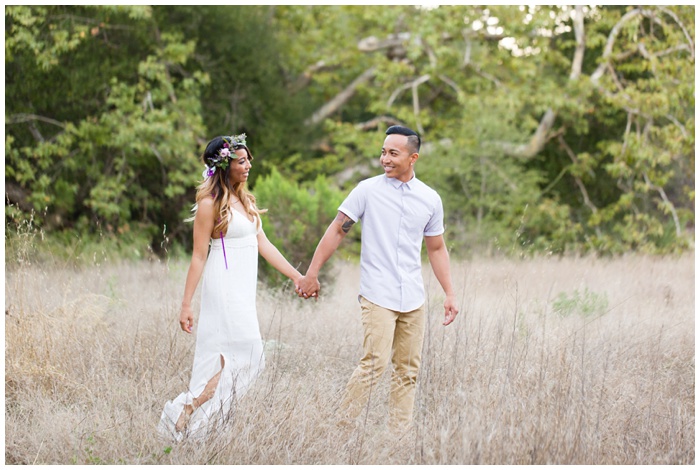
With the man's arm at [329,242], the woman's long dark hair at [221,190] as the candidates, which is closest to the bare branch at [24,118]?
the woman's long dark hair at [221,190]

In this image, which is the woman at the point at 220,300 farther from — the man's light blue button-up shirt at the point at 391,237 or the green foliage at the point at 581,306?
the green foliage at the point at 581,306

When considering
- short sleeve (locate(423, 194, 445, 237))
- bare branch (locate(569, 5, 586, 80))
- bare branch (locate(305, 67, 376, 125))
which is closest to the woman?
short sleeve (locate(423, 194, 445, 237))

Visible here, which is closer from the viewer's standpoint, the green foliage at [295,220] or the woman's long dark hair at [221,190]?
the woman's long dark hair at [221,190]

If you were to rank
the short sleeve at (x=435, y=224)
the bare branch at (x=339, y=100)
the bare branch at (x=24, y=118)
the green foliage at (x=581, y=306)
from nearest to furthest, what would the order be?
the short sleeve at (x=435, y=224) < the green foliage at (x=581, y=306) < the bare branch at (x=24, y=118) < the bare branch at (x=339, y=100)

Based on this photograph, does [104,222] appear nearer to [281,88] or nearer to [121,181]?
[121,181]

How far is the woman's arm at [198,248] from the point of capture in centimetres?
417

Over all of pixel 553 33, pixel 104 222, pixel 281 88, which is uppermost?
pixel 553 33

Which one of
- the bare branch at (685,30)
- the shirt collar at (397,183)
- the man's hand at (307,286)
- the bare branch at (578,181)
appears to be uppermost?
the bare branch at (685,30)

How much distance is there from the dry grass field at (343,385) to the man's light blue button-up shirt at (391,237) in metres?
0.63

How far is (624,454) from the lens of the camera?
422 centimetres

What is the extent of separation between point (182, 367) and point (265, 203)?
3808 mm

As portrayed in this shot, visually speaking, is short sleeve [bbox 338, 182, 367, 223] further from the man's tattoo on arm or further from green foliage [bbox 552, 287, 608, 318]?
green foliage [bbox 552, 287, 608, 318]

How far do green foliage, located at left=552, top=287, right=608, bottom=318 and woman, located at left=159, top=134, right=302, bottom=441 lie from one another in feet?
10.6

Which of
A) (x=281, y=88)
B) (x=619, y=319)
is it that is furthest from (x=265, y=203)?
(x=281, y=88)
